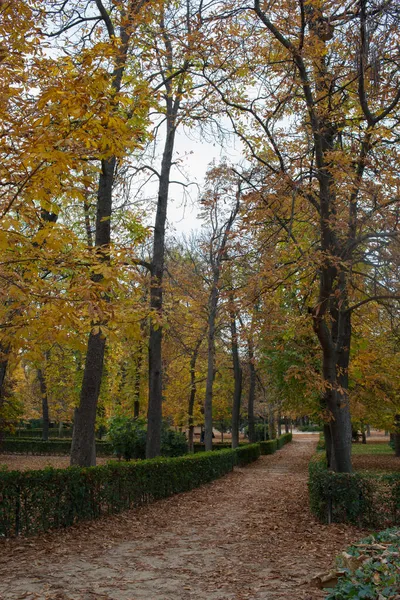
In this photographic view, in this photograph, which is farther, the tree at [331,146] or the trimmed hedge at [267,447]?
the trimmed hedge at [267,447]

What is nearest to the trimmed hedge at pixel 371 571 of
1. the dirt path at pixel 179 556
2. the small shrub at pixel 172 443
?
the dirt path at pixel 179 556

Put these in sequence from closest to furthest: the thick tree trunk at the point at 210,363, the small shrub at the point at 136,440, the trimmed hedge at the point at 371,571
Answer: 1. the trimmed hedge at the point at 371,571
2. the thick tree trunk at the point at 210,363
3. the small shrub at the point at 136,440

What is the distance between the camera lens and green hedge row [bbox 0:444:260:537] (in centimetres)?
777

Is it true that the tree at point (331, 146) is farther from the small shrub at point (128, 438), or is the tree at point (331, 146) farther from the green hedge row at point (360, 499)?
the small shrub at point (128, 438)

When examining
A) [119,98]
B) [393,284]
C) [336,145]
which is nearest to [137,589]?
[119,98]

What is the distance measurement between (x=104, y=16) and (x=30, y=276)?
23.9ft

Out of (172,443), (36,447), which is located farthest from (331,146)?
(36,447)

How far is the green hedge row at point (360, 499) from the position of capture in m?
9.20

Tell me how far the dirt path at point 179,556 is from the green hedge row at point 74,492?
23 centimetres

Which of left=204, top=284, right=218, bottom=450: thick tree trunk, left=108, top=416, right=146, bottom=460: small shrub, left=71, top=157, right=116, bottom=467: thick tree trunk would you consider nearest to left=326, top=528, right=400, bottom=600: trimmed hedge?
left=71, top=157, right=116, bottom=467: thick tree trunk

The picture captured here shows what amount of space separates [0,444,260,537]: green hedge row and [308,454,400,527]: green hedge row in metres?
3.75

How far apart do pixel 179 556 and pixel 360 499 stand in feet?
12.2

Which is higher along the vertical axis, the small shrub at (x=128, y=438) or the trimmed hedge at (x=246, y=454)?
the small shrub at (x=128, y=438)

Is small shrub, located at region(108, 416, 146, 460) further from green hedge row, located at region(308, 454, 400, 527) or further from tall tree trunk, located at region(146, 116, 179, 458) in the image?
green hedge row, located at region(308, 454, 400, 527)
